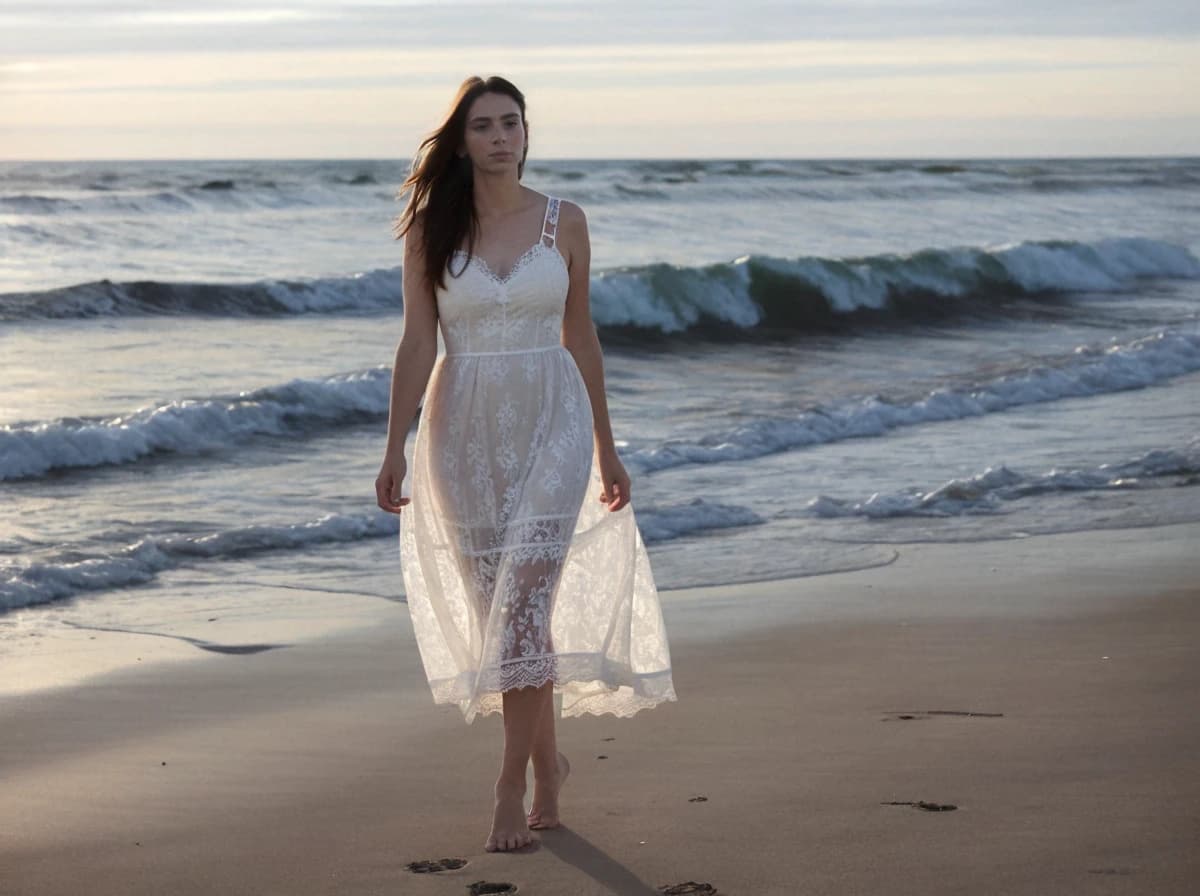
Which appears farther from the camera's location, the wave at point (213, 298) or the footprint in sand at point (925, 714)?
the wave at point (213, 298)

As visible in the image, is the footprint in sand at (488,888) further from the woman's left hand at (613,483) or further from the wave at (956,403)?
the wave at (956,403)

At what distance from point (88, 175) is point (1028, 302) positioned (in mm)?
35742

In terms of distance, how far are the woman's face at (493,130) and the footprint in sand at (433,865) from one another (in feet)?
5.33

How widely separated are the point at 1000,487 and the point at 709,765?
535 centimetres

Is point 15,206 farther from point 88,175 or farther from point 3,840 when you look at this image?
point 3,840

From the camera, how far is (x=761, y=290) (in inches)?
966

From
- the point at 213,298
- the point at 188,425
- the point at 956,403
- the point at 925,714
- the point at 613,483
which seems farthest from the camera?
the point at 213,298

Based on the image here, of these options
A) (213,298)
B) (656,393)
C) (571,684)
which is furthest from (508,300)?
(213,298)

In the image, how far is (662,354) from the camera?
19.5 meters

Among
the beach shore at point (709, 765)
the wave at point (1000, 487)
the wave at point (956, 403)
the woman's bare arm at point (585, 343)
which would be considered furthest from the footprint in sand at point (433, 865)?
the wave at point (956, 403)

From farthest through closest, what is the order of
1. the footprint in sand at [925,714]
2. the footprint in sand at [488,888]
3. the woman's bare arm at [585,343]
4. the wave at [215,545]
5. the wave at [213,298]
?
the wave at [213,298] → the wave at [215,545] → the footprint in sand at [925,714] → the woman's bare arm at [585,343] → the footprint in sand at [488,888]

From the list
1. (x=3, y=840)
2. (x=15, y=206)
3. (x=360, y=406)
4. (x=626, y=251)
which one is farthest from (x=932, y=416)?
(x=15, y=206)

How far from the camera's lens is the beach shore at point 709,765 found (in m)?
3.62

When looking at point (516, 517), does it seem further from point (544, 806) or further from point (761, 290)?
point (761, 290)
